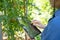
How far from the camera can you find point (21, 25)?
1521mm

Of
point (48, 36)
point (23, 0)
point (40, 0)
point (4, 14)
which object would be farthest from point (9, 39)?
point (40, 0)

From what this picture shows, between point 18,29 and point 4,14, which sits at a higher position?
point 4,14

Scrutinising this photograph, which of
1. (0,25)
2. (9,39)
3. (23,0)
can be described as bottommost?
(9,39)

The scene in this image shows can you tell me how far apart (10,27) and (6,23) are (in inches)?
3.5

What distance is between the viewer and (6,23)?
1488 mm

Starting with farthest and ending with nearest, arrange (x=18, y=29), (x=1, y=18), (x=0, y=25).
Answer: (x=18, y=29), (x=0, y=25), (x=1, y=18)

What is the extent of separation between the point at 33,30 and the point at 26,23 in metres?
0.07

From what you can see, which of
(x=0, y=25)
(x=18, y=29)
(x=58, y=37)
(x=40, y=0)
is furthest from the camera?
(x=40, y=0)

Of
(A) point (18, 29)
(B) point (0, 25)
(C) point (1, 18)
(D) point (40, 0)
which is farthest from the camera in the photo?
(D) point (40, 0)

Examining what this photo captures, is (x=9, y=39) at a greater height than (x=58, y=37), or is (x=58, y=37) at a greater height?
(x=58, y=37)

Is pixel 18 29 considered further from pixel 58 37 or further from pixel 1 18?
pixel 58 37

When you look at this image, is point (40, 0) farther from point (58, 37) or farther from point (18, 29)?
point (58, 37)

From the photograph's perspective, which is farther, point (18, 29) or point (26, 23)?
point (18, 29)

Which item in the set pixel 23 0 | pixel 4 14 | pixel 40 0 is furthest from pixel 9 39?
pixel 40 0
